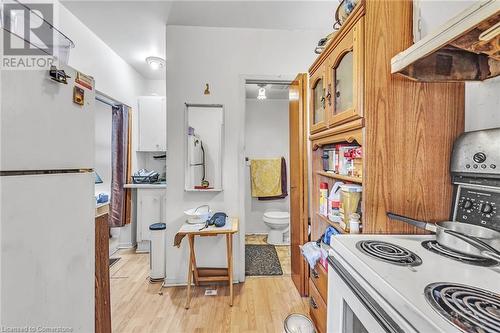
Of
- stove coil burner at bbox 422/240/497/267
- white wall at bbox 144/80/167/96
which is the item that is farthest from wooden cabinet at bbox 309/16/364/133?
white wall at bbox 144/80/167/96

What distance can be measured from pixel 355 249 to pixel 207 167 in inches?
72.3

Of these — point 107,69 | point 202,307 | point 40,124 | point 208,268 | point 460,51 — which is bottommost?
point 202,307

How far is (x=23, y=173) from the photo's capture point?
791mm

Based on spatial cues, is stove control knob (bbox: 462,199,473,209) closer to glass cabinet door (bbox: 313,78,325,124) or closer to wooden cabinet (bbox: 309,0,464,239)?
wooden cabinet (bbox: 309,0,464,239)

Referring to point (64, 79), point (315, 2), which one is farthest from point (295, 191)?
point (64, 79)

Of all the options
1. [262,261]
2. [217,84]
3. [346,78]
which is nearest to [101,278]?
[346,78]

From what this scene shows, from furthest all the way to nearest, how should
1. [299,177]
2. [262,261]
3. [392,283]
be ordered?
[262,261] → [299,177] → [392,283]

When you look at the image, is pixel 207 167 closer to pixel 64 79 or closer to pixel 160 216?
pixel 160 216

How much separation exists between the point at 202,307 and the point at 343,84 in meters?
2.07

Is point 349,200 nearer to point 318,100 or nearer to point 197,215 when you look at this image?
point 318,100

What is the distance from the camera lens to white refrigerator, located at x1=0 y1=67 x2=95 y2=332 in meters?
0.74

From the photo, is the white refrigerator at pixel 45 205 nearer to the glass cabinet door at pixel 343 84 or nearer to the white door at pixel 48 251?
the white door at pixel 48 251

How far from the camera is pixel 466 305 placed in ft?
1.70

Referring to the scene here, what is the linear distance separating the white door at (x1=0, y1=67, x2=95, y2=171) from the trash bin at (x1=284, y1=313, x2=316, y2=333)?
148cm
